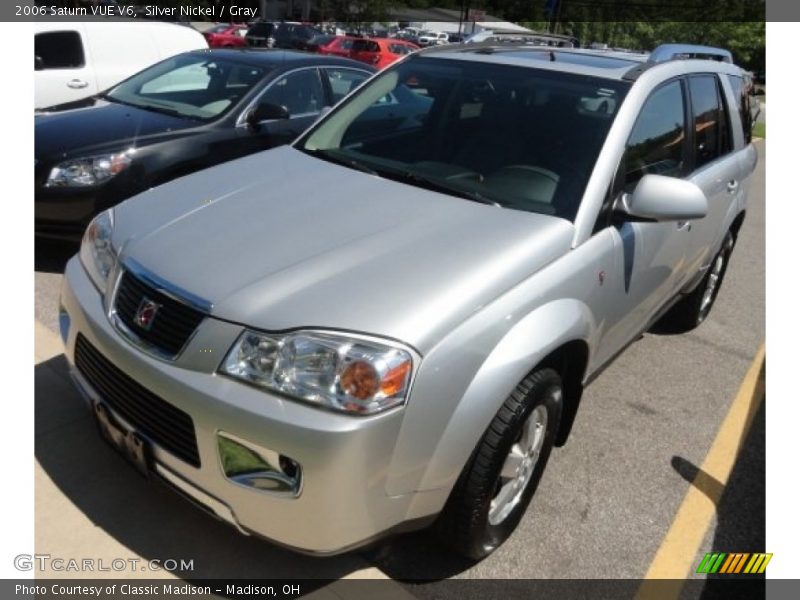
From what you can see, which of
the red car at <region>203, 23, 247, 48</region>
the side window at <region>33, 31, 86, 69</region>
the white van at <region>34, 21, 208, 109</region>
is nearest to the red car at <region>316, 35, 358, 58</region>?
the red car at <region>203, 23, 247, 48</region>

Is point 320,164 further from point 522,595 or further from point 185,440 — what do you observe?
point 522,595

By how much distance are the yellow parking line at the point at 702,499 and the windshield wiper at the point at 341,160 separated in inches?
78.8

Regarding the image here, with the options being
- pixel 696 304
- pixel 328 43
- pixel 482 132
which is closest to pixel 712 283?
pixel 696 304

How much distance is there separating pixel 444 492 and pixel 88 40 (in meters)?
7.29

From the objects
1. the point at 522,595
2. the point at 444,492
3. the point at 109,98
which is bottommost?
the point at 522,595

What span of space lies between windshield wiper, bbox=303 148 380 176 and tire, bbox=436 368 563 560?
1249 millimetres

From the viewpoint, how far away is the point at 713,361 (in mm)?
4449

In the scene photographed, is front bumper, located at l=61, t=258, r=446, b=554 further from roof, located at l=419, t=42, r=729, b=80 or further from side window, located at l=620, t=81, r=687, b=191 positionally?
roof, located at l=419, t=42, r=729, b=80

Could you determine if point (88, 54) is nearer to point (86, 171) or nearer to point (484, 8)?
point (86, 171)

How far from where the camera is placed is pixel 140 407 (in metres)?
2.16

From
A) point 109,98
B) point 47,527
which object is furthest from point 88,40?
point 47,527

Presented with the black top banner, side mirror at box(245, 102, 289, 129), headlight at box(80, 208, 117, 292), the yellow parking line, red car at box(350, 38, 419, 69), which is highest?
the black top banner

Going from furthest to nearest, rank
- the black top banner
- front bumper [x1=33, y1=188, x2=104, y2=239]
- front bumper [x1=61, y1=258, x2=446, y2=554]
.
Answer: the black top banner < front bumper [x1=33, y1=188, x2=104, y2=239] < front bumper [x1=61, y1=258, x2=446, y2=554]

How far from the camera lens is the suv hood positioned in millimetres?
2004
